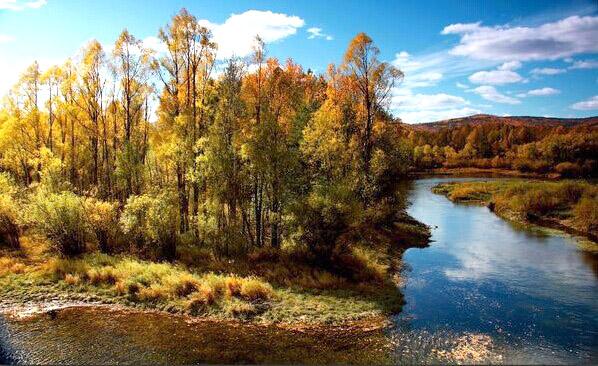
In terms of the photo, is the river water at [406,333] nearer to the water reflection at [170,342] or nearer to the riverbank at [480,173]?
the water reflection at [170,342]

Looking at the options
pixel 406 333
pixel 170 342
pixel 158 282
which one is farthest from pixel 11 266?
pixel 406 333

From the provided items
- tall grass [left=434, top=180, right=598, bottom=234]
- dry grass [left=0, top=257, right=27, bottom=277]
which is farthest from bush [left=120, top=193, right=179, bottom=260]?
tall grass [left=434, top=180, right=598, bottom=234]

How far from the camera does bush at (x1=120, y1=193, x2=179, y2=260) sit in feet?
91.5

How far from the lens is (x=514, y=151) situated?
132 meters

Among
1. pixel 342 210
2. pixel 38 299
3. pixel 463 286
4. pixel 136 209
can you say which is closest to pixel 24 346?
pixel 38 299

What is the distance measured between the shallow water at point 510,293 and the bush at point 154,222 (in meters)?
15.9

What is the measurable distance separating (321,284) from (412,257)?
11.8 meters

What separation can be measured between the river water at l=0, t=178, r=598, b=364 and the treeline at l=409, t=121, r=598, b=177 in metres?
89.6

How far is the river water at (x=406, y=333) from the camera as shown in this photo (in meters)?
16.6

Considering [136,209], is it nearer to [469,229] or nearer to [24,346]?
[24,346]

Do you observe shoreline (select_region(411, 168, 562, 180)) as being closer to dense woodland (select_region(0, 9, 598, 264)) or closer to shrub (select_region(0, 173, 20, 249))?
dense woodland (select_region(0, 9, 598, 264))

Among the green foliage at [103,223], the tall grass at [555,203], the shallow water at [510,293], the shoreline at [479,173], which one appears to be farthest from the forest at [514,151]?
the green foliage at [103,223]

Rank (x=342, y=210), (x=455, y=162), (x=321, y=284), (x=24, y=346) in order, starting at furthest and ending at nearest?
(x=455, y=162) → (x=342, y=210) → (x=321, y=284) → (x=24, y=346)

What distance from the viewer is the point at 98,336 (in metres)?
18.5
